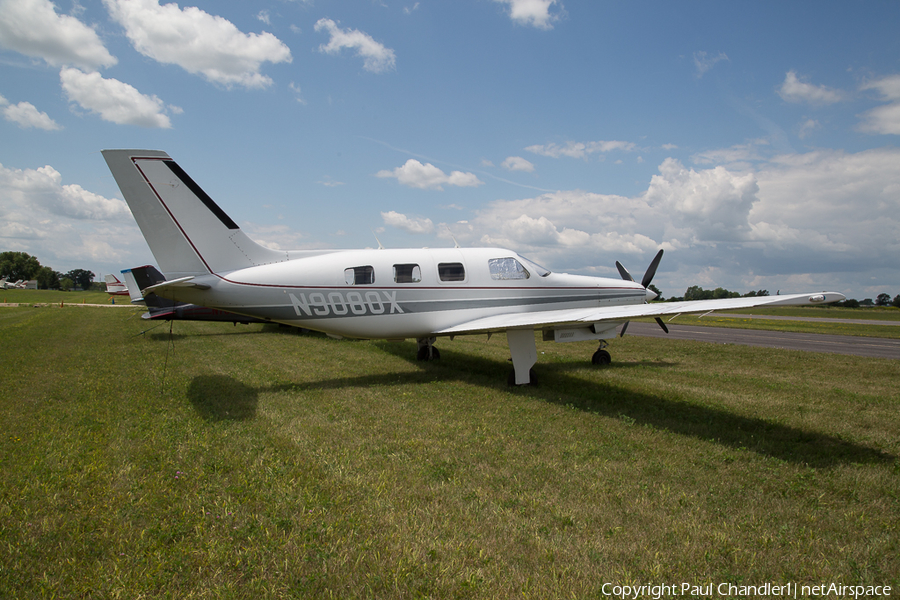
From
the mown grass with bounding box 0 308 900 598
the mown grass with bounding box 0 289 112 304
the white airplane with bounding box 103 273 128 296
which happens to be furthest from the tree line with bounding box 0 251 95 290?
the mown grass with bounding box 0 308 900 598

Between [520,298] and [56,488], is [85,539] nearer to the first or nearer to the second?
[56,488]

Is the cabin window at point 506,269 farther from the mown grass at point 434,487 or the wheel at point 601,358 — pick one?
the wheel at point 601,358

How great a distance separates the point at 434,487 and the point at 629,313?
17.2 feet

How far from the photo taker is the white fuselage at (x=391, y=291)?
8.80 m

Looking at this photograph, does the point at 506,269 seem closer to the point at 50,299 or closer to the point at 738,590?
the point at 738,590

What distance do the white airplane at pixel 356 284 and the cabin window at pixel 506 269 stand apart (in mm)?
26

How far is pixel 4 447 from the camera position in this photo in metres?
5.58

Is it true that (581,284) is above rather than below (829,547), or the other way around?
above

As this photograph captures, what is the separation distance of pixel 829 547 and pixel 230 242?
32.4 ft

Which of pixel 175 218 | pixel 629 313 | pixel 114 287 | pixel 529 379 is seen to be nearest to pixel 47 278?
pixel 114 287

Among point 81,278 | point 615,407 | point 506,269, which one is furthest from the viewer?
point 81,278

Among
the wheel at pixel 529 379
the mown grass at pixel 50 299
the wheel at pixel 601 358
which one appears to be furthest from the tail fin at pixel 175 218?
the mown grass at pixel 50 299

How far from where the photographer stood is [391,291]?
9.75m

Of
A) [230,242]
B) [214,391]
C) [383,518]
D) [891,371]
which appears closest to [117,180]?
[230,242]
